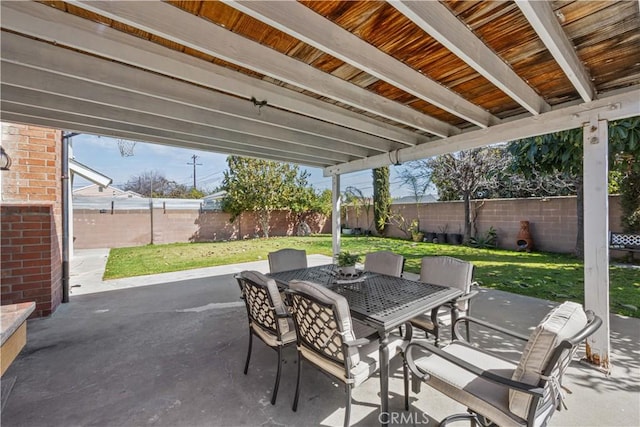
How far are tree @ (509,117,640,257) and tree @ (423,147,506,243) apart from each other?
344 centimetres

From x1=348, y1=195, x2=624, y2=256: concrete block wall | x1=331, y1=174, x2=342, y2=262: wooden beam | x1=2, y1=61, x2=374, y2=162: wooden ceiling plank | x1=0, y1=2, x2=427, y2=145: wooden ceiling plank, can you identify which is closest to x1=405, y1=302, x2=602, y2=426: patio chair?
x1=0, y1=2, x2=427, y2=145: wooden ceiling plank

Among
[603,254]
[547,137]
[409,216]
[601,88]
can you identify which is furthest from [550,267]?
[409,216]

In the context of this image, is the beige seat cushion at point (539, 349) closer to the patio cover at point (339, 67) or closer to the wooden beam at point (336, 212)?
the patio cover at point (339, 67)

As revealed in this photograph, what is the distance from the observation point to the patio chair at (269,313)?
91.7 inches

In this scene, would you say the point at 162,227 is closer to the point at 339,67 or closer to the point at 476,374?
the point at 339,67

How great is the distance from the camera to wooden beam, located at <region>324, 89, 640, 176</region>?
2.59m

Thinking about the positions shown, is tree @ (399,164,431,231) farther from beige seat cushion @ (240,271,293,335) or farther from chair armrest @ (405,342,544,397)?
chair armrest @ (405,342,544,397)

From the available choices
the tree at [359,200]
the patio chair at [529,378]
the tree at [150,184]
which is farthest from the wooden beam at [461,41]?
the tree at [150,184]

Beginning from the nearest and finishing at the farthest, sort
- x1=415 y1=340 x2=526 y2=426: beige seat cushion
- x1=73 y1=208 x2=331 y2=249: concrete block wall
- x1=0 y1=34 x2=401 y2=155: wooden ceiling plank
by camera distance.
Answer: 1. x1=415 y1=340 x2=526 y2=426: beige seat cushion
2. x1=0 y1=34 x2=401 y2=155: wooden ceiling plank
3. x1=73 y1=208 x2=331 y2=249: concrete block wall

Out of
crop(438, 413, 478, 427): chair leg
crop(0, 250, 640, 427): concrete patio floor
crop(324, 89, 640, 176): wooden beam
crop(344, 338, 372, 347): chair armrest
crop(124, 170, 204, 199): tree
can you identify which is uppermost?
crop(124, 170, 204, 199): tree

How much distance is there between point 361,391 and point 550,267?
676 centimetres

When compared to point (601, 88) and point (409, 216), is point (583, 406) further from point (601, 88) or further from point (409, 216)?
point (409, 216)

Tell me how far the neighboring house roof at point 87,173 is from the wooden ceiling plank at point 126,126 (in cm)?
596

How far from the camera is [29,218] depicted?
399 cm
